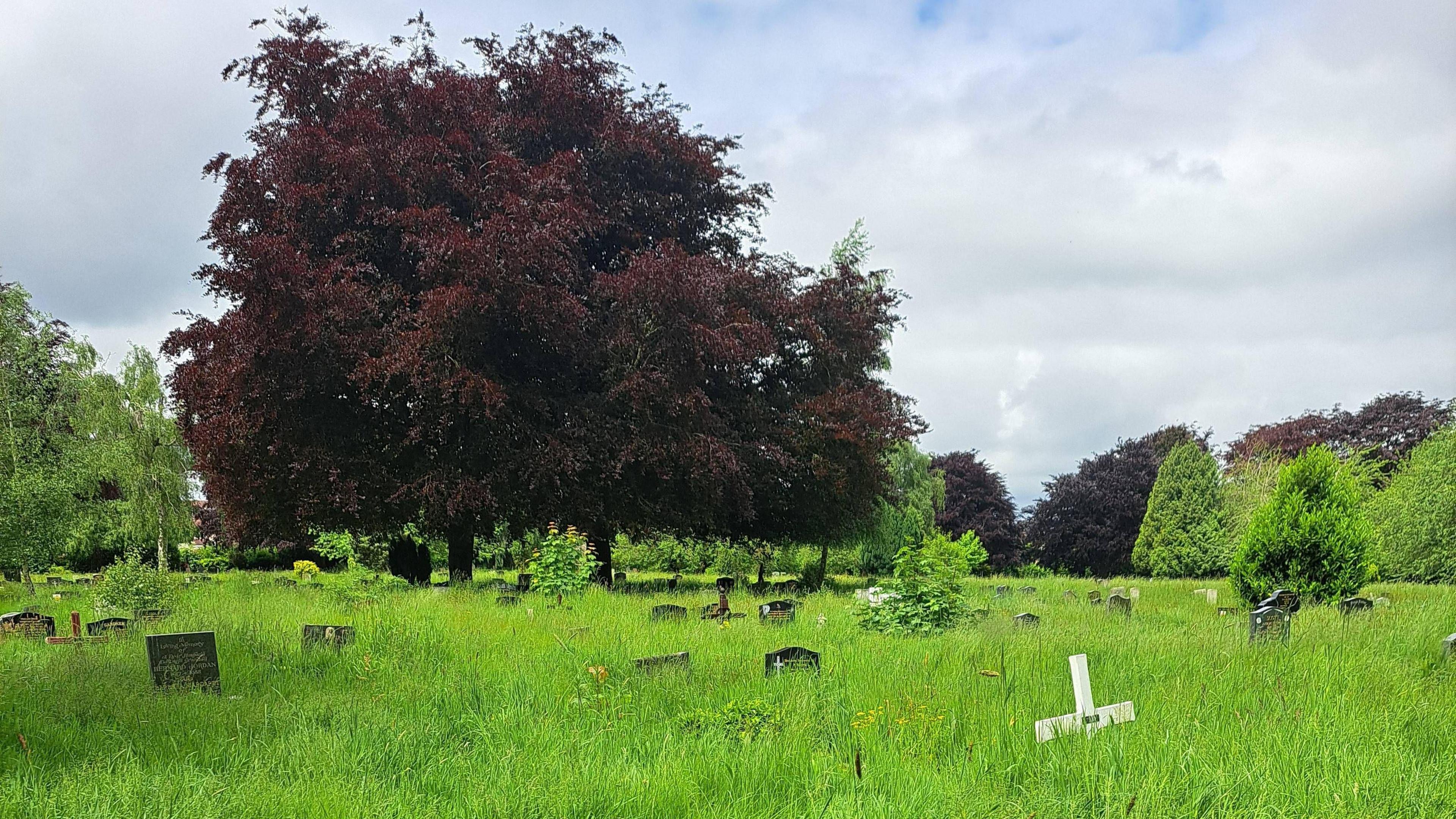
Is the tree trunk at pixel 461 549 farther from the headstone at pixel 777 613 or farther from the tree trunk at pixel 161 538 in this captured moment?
the tree trunk at pixel 161 538

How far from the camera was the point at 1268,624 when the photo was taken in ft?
30.1

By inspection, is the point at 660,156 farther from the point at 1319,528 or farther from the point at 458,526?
the point at 1319,528

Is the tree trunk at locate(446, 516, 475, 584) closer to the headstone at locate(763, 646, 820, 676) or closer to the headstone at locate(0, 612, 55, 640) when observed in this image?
the headstone at locate(0, 612, 55, 640)

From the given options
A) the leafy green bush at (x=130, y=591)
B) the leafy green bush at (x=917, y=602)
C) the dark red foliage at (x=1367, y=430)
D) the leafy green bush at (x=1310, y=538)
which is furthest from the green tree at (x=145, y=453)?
the dark red foliage at (x=1367, y=430)

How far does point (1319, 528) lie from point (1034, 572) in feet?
80.8

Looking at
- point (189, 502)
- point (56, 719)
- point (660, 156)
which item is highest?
point (660, 156)

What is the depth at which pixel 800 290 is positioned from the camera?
847 inches

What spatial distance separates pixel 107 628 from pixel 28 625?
1.52 m

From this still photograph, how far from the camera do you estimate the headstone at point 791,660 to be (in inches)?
292

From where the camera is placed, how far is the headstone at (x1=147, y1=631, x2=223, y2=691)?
23.5 feet

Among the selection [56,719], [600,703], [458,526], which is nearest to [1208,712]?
[600,703]

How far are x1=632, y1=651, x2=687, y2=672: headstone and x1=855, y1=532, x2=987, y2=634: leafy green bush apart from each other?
3.66 m

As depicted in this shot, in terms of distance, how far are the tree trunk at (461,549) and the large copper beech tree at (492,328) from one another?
0.09m

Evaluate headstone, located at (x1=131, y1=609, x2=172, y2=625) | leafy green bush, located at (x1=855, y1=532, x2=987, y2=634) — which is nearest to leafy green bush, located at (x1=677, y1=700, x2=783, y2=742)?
leafy green bush, located at (x1=855, y1=532, x2=987, y2=634)
